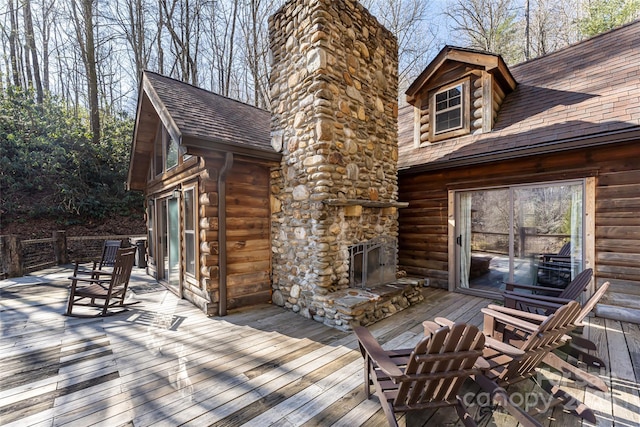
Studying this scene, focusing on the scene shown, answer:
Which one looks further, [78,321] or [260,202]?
[260,202]

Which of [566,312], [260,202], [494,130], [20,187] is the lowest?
[566,312]

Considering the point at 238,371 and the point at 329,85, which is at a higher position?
the point at 329,85

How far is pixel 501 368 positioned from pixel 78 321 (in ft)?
17.4

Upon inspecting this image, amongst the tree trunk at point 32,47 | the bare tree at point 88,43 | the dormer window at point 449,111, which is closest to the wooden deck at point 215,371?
the dormer window at point 449,111

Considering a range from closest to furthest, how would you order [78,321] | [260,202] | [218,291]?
[78,321], [218,291], [260,202]

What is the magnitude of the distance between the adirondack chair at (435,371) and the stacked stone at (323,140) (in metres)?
1.98

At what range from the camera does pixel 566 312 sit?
2.15m

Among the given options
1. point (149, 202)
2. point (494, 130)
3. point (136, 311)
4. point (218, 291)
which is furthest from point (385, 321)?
point (149, 202)

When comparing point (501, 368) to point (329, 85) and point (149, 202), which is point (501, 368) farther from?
point (149, 202)

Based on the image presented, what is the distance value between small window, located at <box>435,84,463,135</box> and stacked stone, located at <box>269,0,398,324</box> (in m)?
1.93

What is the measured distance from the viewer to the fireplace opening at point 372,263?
4453 millimetres

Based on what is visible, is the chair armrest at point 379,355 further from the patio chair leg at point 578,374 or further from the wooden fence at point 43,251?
the wooden fence at point 43,251

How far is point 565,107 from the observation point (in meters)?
4.86

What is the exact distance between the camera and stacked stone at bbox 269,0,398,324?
402 cm
